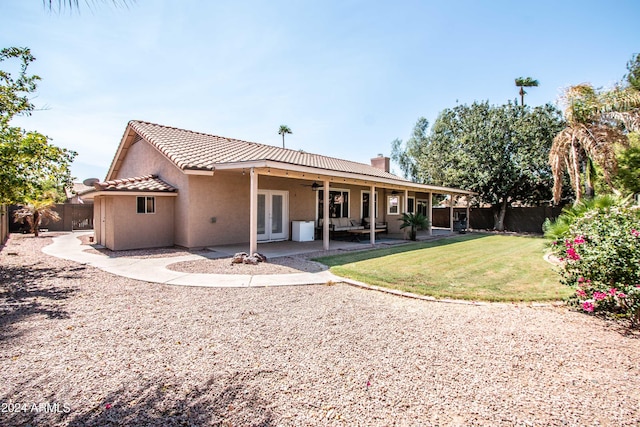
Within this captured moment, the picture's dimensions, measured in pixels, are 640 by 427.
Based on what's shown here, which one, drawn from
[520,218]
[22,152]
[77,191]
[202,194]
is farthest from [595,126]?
[77,191]

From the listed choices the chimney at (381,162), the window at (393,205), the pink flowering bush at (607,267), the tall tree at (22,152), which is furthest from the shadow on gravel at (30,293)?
the chimney at (381,162)

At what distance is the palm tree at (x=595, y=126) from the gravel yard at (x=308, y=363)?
41.8 feet

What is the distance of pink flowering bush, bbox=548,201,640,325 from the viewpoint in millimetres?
4539

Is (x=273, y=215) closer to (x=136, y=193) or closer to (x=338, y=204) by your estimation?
(x=338, y=204)

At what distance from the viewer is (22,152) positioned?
323 inches

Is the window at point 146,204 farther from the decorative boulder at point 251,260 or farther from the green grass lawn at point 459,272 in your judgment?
the green grass lawn at point 459,272

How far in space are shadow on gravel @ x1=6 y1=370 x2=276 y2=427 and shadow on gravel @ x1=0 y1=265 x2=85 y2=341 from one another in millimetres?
2477

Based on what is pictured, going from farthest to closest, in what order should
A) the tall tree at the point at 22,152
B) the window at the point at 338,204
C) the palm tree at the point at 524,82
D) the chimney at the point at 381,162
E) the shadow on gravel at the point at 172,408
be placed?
1. the palm tree at the point at 524,82
2. the chimney at the point at 381,162
3. the window at the point at 338,204
4. the tall tree at the point at 22,152
5. the shadow on gravel at the point at 172,408

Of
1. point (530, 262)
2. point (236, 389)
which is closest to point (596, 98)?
point (530, 262)

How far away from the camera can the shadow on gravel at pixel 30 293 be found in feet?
16.3

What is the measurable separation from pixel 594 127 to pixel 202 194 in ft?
56.4

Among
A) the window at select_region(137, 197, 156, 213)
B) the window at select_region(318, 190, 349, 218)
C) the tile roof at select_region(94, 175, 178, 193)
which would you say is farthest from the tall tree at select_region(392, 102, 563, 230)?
the window at select_region(137, 197, 156, 213)

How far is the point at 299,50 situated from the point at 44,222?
19.0 metres

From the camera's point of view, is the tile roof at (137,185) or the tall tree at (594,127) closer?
the tile roof at (137,185)
